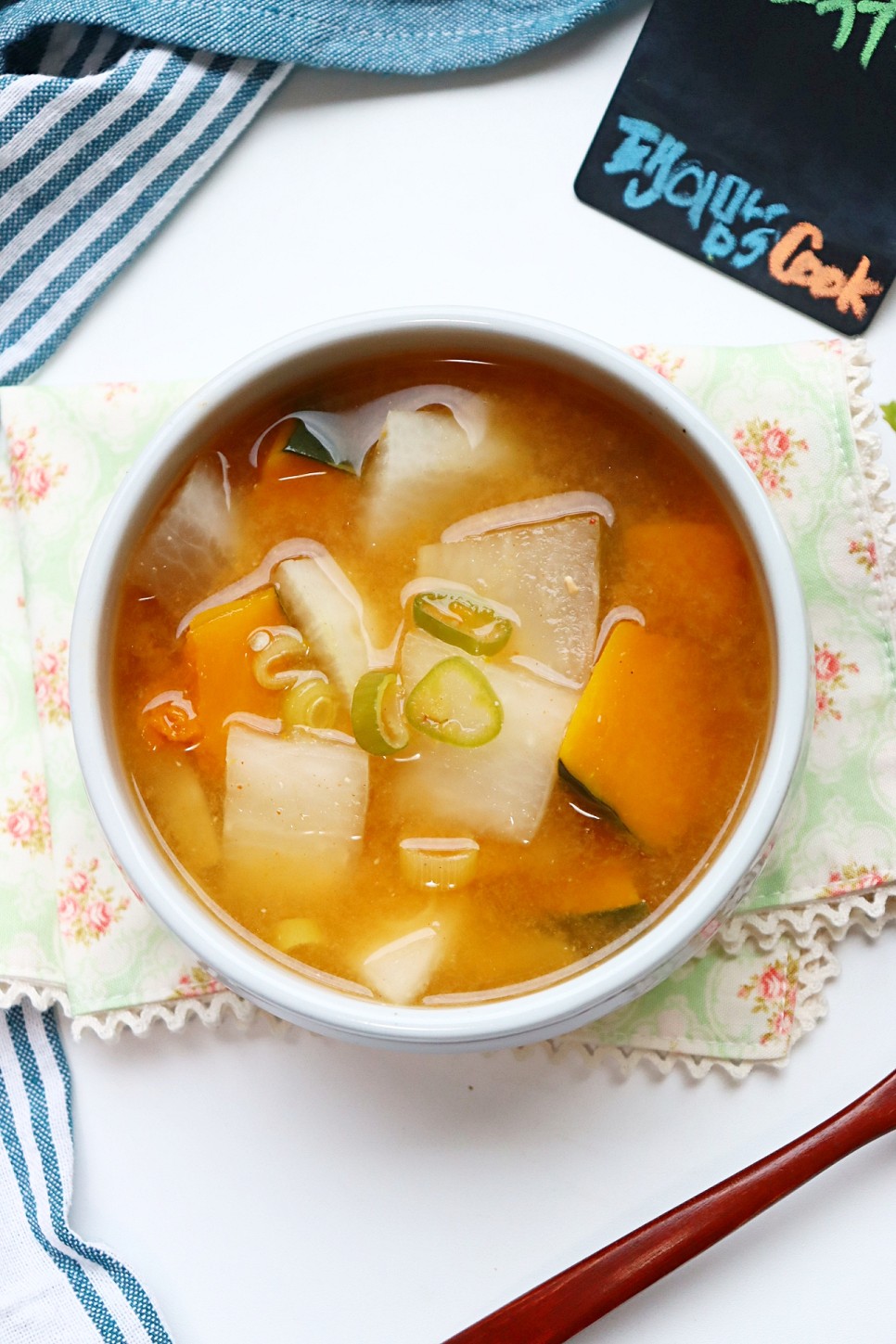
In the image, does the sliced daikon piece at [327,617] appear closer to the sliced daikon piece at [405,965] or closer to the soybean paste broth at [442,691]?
the soybean paste broth at [442,691]

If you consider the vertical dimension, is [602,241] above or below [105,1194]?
above

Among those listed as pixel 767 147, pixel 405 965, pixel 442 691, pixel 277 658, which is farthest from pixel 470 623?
pixel 767 147

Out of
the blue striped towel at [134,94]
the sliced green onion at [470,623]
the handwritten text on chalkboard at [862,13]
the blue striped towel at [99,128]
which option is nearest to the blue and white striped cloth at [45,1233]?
the blue striped towel at [99,128]

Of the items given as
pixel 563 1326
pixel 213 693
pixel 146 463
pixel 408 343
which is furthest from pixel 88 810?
pixel 563 1326

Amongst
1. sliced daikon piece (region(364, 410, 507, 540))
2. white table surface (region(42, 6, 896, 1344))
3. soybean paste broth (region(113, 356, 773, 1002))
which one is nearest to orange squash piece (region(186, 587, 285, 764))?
soybean paste broth (region(113, 356, 773, 1002))

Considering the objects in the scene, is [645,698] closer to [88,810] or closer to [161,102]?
[88,810]
